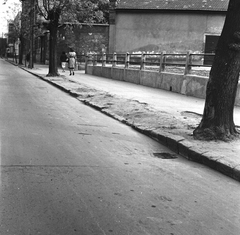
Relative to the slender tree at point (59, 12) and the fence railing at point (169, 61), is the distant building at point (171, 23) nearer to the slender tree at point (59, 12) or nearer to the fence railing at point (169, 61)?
the fence railing at point (169, 61)

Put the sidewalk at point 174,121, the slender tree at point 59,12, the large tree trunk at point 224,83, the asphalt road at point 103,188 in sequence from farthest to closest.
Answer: the slender tree at point 59,12 < the large tree trunk at point 224,83 < the sidewalk at point 174,121 < the asphalt road at point 103,188

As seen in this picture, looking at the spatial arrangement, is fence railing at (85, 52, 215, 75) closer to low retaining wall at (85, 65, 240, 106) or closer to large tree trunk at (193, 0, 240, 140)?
low retaining wall at (85, 65, 240, 106)

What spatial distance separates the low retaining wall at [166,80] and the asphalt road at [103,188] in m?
6.72

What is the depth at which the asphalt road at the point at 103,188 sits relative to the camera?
3.24 metres

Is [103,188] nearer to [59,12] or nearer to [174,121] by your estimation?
[174,121]

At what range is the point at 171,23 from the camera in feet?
109

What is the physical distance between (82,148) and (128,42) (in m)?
29.6

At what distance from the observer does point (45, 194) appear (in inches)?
152

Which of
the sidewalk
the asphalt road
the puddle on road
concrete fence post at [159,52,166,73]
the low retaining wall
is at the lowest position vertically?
the puddle on road

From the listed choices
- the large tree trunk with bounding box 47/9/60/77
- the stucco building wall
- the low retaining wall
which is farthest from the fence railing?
the stucco building wall

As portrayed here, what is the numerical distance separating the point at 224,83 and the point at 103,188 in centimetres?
337

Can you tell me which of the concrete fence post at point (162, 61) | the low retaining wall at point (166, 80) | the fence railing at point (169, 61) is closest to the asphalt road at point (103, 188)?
the low retaining wall at point (166, 80)

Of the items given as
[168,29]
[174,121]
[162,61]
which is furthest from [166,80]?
[168,29]

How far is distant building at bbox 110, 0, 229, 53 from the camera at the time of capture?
32.8 metres
